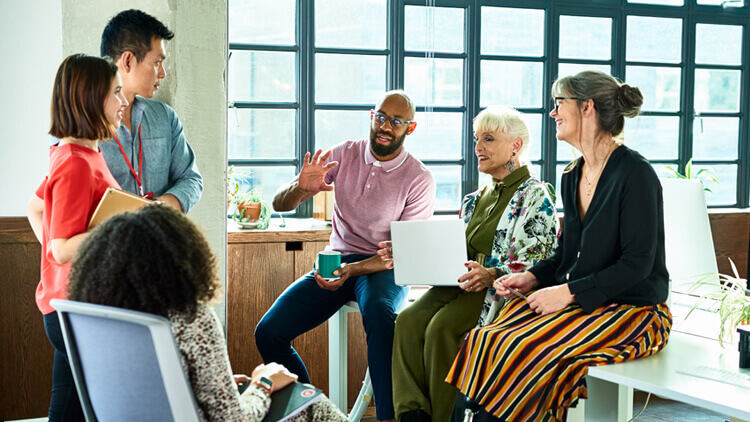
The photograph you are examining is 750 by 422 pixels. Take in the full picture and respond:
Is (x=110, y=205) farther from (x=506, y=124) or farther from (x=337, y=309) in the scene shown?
(x=506, y=124)

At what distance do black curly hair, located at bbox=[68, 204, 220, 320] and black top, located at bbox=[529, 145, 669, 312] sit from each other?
1240 millimetres

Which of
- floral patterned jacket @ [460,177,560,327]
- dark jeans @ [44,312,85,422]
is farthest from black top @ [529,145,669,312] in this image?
dark jeans @ [44,312,85,422]

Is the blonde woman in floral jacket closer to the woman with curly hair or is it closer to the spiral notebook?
the spiral notebook

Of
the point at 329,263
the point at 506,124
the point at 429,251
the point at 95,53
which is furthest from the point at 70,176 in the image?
the point at 506,124

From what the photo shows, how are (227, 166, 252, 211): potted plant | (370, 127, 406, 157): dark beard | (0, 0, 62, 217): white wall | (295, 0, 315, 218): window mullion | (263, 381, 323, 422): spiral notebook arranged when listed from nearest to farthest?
(263, 381, 323, 422): spiral notebook < (0, 0, 62, 217): white wall < (370, 127, 406, 157): dark beard < (227, 166, 252, 211): potted plant < (295, 0, 315, 218): window mullion

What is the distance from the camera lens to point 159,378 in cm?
137

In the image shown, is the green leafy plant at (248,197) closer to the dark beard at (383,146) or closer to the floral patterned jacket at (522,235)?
the dark beard at (383,146)

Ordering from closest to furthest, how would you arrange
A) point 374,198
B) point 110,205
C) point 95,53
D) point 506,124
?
point 110,205 < point 95,53 < point 506,124 < point 374,198

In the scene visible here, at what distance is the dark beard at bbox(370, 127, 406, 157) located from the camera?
120 inches

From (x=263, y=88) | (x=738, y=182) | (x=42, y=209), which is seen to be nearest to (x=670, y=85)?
(x=738, y=182)

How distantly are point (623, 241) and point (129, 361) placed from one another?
1.47m

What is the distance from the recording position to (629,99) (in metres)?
2.21

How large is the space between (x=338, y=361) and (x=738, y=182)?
3601 mm

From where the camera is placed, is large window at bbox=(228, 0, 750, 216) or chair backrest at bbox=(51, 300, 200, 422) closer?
chair backrest at bbox=(51, 300, 200, 422)
